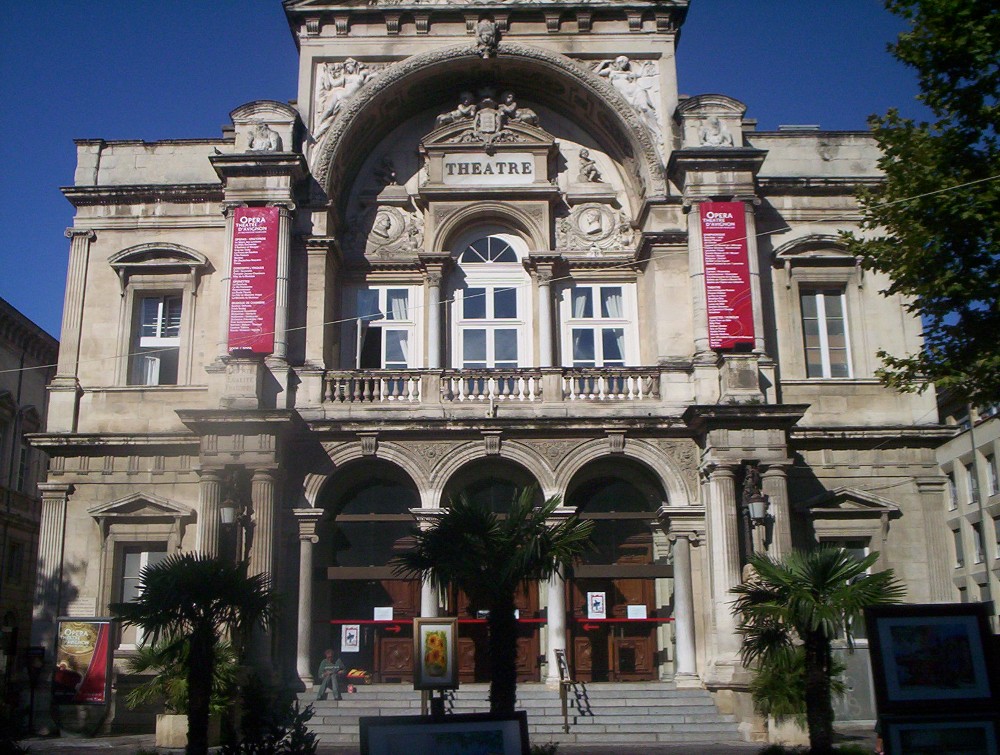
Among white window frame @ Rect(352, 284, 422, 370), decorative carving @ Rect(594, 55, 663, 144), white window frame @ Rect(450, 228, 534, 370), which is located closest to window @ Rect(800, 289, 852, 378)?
decorative carving @ Rect(594, 55, 663, 144)

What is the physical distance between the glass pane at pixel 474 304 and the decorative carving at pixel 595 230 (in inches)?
92.1

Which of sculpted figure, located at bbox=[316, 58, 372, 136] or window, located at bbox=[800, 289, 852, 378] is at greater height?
sculpted figure, located at bbox=[316, 58, 372, 136]

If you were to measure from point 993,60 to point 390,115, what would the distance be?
15.1 meters

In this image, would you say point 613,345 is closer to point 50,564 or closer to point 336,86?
point 336,86

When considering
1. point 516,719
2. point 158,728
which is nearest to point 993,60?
point 516,719

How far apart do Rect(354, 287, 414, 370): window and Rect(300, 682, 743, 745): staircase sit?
7.93m

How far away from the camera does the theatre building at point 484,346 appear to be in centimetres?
2336

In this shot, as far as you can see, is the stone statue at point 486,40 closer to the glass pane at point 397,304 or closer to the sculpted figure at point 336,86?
the sculpted figure at point 336,86

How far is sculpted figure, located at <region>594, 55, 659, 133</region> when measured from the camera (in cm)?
2664

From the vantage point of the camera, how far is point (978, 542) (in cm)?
3775

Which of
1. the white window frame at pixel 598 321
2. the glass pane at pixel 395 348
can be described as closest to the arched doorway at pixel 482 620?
the white window frame at pixel 598 321

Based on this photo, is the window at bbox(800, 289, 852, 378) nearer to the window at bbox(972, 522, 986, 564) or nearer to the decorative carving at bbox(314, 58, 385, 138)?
the decorative carving at bbox(314, 58, 385, 138)

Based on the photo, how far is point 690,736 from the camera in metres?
20.2

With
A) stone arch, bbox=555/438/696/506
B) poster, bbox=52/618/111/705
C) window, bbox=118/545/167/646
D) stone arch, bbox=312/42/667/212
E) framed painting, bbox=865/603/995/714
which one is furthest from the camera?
stone arch, bbox=312/42/667/212
